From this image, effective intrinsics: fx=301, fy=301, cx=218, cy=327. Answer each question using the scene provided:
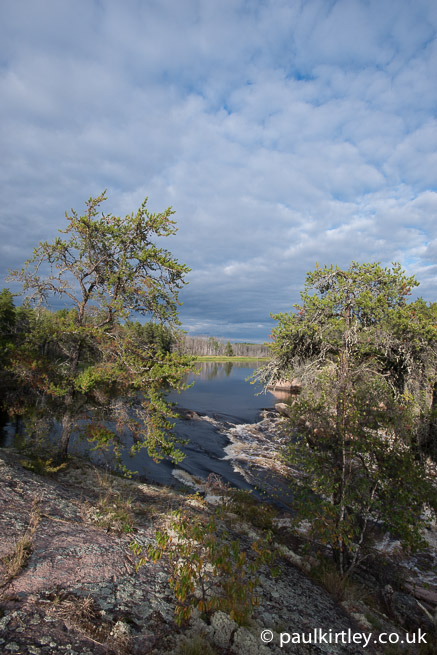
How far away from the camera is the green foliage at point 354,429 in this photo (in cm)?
685

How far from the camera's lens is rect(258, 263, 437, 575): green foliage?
685 centimetres

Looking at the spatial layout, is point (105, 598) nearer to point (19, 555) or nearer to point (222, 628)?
point (19, 555)

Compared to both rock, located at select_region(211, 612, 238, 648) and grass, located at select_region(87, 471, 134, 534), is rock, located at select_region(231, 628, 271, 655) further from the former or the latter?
grass, located at select_region(87, 471, 134, 534)

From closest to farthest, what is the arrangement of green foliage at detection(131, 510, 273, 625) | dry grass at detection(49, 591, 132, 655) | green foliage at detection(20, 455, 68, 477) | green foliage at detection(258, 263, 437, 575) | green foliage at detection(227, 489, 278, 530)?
dry grass at detection(49, 591, 132, 655) < green foliage at detection(131, 510, 273, 625) < green foliage at detection(258, 263, 437, 575) < green foliage at detection(20, 455, 68, 477) < green foliage at detection(227, 489, 278, 530)

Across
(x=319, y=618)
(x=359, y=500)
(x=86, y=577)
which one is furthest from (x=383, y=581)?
(x=86, y=577)

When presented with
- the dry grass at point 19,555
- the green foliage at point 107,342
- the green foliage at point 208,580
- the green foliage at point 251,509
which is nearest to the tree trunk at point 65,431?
the green foliage at point 107,342

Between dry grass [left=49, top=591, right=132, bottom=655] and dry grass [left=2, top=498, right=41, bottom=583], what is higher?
dry grass [left=2, top=498, right=41, bottom=583]

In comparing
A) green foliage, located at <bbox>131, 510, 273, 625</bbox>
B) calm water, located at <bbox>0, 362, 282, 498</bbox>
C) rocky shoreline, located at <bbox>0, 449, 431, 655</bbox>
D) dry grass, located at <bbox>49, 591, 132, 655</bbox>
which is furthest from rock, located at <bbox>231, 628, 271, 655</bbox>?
calm water, located at <bbox>0, 362, 282, 498</bbox>

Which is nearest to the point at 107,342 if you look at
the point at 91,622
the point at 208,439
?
the point at 91,622

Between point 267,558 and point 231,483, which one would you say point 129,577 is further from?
point 231,483

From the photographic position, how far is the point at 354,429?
7.27m

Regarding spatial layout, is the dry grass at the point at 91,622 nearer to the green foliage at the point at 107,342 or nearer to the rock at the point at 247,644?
the rock at the point at 247,644

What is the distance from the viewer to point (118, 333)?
11.3 m

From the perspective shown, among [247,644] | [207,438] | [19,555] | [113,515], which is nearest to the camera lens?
[247,644]
